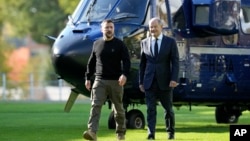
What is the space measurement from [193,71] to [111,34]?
210 inches

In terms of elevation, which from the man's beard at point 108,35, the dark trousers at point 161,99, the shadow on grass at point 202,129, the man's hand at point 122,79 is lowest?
the shadow on grass at point 202,129

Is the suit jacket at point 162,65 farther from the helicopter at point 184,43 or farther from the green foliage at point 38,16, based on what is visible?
the green foliage at point 38,16

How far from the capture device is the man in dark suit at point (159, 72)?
20.3 metres

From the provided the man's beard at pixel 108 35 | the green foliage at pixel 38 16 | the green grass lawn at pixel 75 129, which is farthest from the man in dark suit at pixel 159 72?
the green foliage at pixel 38 16

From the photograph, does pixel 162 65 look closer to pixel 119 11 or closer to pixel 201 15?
pixel 119 11

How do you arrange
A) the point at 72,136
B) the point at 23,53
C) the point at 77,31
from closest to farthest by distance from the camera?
the point at 72,136, the point at 77,31, the point at 23,53

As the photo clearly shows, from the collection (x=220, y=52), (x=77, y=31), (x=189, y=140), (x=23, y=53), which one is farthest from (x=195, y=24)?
(x=23, y=53)

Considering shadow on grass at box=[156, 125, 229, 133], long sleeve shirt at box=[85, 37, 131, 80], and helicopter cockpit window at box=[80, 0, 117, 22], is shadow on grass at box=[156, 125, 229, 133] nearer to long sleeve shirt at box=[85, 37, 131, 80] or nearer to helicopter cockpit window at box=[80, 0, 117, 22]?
helicopter cockpit window at box=[80, 0, 117, 22]

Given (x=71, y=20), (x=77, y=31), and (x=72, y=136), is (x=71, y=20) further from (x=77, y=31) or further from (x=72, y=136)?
(x=72, y=136)

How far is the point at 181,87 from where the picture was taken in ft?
80.9

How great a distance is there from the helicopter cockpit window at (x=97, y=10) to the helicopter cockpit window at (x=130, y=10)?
0.17 m

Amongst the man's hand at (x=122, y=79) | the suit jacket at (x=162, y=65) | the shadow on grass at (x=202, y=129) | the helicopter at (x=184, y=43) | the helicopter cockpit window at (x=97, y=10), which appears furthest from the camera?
the helicopter cockpit window at (x=97, y=10)

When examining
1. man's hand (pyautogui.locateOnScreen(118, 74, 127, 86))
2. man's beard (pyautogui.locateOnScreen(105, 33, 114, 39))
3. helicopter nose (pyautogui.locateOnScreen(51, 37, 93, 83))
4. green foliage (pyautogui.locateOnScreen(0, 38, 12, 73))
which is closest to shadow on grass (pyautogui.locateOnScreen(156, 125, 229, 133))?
helicopter nose (pyautogui.locateOnScreen(51, 37, 93, 83))

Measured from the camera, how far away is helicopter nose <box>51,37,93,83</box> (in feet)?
77.7
